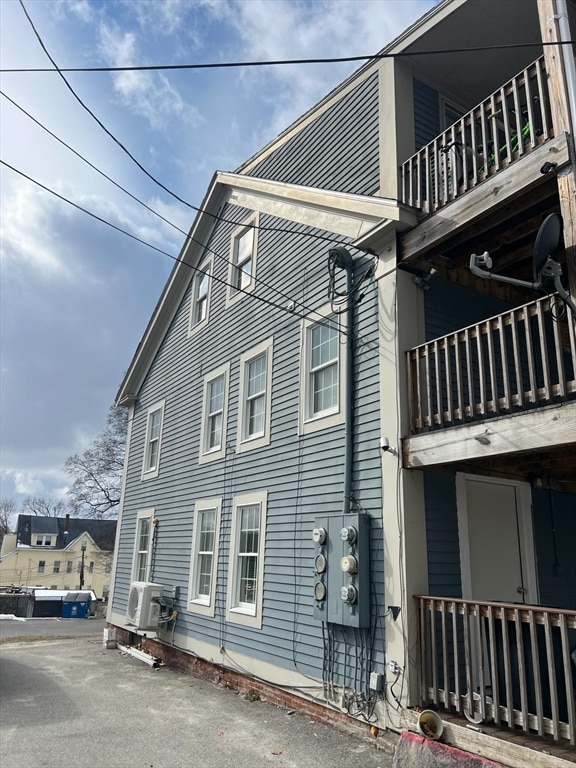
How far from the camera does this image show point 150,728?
637cm

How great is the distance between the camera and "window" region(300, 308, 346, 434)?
24.1 ft

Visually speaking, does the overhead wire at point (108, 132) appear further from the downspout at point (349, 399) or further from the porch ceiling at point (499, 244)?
the porch ceiling at point (499, 244)

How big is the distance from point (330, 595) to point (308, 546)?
2.97 ft

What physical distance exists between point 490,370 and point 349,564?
2.56 m

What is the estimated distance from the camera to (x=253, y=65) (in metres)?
5.94

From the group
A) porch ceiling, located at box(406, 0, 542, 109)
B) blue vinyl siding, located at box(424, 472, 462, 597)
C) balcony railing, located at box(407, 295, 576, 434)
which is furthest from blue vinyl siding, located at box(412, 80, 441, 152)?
blue vinyl siding, located at box(424, 472, 462, 597)

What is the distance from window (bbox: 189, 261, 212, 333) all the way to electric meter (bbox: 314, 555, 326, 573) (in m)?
6.51

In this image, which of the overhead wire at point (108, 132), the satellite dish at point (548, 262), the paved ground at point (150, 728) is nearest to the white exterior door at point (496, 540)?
the paved ground at point (150, 728)

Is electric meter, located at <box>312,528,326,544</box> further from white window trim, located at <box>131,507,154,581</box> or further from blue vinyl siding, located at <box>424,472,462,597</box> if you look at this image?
white window trim, located at <box>131,507,154,581</box>

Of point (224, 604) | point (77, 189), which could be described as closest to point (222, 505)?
point (224, 604)

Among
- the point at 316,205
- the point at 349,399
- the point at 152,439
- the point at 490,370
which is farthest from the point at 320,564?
the point at 152,439

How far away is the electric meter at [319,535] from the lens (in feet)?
21.6

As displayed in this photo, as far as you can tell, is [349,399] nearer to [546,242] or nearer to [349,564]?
[349,564]

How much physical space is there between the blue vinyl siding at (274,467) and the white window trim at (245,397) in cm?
13
